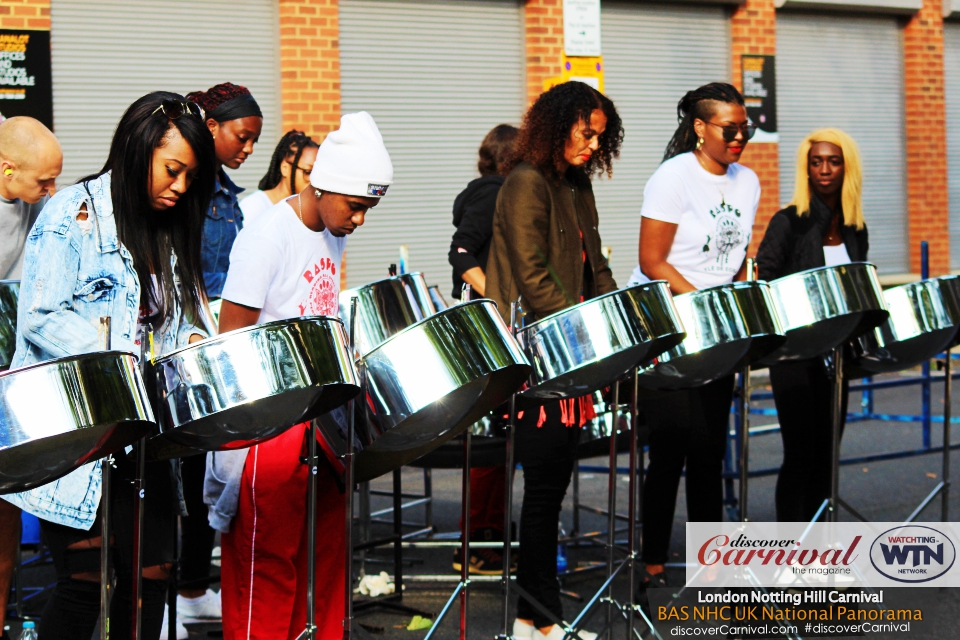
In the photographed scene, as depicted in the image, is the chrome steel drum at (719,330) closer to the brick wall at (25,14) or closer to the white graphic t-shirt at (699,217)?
the white graphic t-shirt at (699,217)

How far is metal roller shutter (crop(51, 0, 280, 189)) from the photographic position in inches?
201

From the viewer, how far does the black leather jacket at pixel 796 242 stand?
295cm

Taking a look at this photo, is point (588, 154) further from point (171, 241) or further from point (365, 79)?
point (365, 79)

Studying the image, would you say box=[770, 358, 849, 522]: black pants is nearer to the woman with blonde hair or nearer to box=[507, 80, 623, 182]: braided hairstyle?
the woman with blonde hair

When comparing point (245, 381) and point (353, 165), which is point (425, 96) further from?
point (245, 381)

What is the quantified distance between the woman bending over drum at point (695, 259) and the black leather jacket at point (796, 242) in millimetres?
229

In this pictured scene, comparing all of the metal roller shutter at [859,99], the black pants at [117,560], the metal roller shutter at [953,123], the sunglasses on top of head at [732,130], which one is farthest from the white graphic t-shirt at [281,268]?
the metal roller shutter at [953,123]

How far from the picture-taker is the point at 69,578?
5.77 feet

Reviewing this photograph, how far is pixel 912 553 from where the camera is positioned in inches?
109

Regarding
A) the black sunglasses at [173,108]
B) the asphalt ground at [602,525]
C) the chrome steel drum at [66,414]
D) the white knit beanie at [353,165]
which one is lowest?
the asphalt ground at [602,525]

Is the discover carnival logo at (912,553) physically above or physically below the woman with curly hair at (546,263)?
below

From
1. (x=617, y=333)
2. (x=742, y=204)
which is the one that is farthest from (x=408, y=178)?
(x=617, y=333)

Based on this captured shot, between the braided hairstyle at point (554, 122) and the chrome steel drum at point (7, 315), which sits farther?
the braided hairstyle at point (554, 122)

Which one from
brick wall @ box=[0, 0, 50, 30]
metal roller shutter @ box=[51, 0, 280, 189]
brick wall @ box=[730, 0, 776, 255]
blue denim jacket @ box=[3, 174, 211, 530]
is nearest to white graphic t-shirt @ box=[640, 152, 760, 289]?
blue denim jacket @ box=[3, 174, 211, 530]
